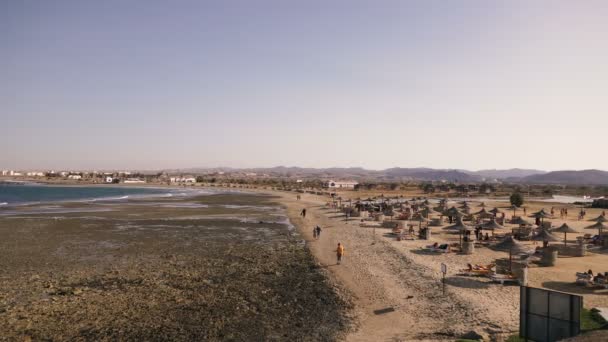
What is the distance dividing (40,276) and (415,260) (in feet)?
54.0

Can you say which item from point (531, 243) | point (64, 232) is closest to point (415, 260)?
point (531, 243)

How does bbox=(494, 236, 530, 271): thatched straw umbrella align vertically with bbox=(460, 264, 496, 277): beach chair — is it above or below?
above

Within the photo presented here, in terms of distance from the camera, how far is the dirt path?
11.8m

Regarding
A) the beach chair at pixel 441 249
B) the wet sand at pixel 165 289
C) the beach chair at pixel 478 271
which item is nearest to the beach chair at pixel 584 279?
the beach chair at pixel 478 271

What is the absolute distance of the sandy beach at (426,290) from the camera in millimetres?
11914

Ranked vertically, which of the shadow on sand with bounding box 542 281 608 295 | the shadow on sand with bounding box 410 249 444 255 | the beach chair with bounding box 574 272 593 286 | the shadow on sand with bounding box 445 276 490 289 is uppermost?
the beach chair with bounding box 574 272 593 286

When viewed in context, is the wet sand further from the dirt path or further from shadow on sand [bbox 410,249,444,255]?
shadow on sand [bbox 410,249,444,255]

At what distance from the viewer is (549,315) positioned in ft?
27.5

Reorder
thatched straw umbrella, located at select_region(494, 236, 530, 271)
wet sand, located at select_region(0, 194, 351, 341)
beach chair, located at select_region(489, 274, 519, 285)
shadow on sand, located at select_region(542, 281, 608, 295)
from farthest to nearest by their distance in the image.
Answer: thatched straw umbrella, located at select_region(494, 236, 530, 271) < beach chair, located at select_region(489, 274, 519, 285) < shadow on sand, located at select_region(542, 281, 608, 295) < wet sand, located at select_region(0, 194, 351, 341)

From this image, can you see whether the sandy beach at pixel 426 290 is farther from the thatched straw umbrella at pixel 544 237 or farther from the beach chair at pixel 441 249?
the thatched straw umbrella at pixel 544 237

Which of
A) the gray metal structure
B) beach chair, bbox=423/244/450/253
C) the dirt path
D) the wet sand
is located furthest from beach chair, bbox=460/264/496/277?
the gray metal structure

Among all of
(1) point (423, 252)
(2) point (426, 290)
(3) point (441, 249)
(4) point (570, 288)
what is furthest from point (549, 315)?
(1) point (423, 252)

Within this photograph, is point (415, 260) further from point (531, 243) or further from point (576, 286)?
point (531, 243)

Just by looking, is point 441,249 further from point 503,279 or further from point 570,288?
point 570,288
